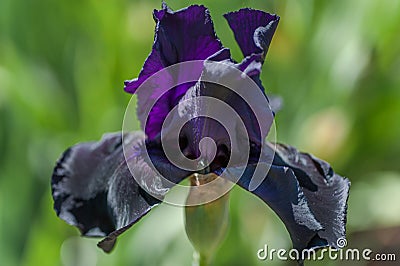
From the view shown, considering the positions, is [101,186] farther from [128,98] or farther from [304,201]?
[128,98]

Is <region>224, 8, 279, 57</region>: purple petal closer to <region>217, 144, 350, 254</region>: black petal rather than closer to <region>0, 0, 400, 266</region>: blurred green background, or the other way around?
<region>217, 144, 350, 254</region>: black petal

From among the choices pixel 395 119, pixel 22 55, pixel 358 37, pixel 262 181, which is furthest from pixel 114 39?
pixel 262 181

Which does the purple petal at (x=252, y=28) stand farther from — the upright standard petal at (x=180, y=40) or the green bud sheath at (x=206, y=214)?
the green bud sheath at (x=206, y=214)

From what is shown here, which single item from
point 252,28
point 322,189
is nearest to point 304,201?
point 322,189

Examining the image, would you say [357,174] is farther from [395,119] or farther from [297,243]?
[297,243]

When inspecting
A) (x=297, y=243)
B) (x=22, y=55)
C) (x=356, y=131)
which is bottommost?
(x=297, y=243)
